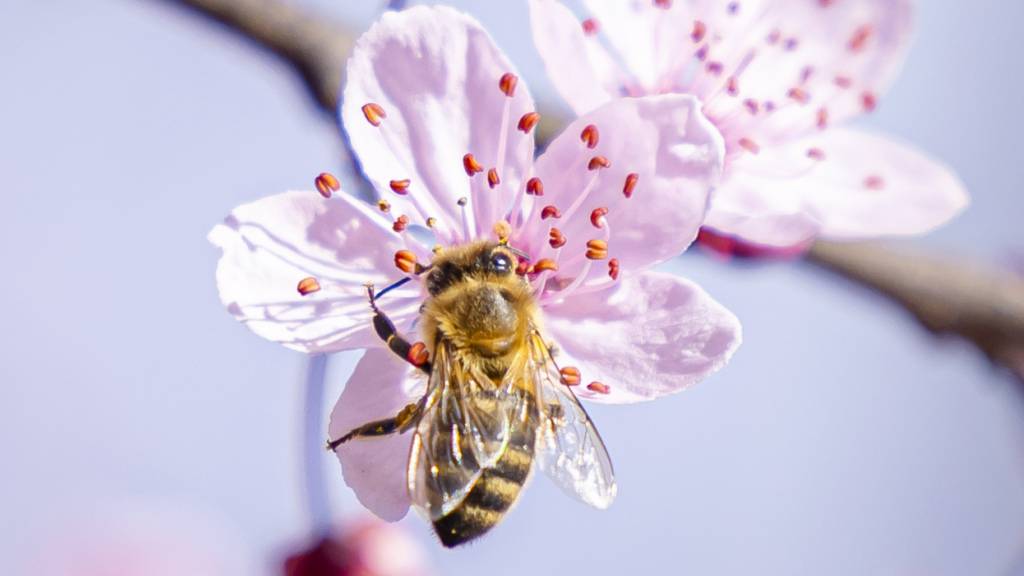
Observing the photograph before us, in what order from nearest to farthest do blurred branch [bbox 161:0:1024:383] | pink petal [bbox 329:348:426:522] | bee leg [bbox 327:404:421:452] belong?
bee leg [bbox 327:404:421:452], pink petal [bbox 329:348:426:522], blurred branch [bbox 161:0:1024:383]

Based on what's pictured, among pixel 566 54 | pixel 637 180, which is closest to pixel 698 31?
pixel 566 54

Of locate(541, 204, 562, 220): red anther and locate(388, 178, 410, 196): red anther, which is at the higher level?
locate(388, 178, 410, 196): red anther

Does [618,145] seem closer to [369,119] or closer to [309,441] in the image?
[369,119]

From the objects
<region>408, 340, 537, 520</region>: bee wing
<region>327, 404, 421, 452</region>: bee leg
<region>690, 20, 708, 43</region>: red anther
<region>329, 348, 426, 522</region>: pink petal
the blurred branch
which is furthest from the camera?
the blurred branch

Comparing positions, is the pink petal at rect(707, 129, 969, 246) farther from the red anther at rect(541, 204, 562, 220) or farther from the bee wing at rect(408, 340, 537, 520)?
the bee wing at rect(408, 340, 537, 520)

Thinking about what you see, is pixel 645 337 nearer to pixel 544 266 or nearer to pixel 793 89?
pixel 544 266

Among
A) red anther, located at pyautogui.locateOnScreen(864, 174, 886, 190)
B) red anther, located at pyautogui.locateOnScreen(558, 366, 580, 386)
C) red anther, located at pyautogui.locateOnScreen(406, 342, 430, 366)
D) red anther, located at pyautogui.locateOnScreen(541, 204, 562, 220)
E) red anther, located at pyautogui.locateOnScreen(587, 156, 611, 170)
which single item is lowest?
red anther, located at pyautogui.locateOnScreen(864, 174, 886, 190)

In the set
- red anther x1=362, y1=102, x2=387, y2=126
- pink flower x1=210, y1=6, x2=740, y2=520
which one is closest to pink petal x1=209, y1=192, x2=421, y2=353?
pink flower x1=210, y1=6, x2=740, y2=520
